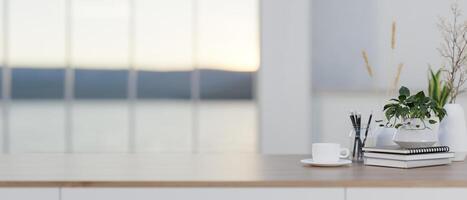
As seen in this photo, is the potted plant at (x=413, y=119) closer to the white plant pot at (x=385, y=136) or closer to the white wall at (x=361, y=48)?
the white plant pot at (x=385, y=136)

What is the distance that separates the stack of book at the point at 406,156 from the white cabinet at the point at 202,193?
32cm

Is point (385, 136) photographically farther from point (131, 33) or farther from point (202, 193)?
point (131, 33)

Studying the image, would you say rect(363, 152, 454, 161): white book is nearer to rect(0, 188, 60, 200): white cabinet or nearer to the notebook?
the notebook

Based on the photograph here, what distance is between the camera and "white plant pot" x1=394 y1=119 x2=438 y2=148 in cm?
170

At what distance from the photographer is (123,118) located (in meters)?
3.97

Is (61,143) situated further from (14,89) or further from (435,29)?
(435,29)

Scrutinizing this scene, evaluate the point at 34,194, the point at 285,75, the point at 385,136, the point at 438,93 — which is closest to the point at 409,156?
the point at 385,136

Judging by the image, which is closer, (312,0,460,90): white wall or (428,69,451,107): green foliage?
(428,69,451,107): green foliage

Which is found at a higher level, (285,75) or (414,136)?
(285,75)

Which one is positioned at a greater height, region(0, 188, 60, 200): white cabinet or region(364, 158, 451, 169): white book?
region(364, 158, 451, 169): white book

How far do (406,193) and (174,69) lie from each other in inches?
109

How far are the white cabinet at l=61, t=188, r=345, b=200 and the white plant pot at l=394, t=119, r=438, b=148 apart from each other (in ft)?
1.47

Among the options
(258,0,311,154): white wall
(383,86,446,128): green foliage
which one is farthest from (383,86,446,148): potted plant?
(258,0,311,154): white wall

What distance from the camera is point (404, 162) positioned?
62.1 inches
